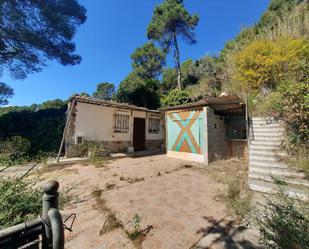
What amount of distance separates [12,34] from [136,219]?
39.3 ft

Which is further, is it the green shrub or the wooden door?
the wooden door

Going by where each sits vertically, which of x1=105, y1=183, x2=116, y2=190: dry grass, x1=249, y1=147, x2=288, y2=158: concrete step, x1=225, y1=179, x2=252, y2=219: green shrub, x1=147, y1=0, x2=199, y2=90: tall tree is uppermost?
x1=147, y1=0, x2=199, y2=90: tall tree

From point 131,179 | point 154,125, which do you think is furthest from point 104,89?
point 131,179

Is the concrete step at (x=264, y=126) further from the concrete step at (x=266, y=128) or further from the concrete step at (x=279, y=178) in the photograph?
the concrete step at (x=279, y=178)

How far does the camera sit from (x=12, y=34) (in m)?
8.90

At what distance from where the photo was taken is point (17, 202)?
2105 mm

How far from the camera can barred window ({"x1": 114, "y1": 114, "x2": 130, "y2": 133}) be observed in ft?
32.2

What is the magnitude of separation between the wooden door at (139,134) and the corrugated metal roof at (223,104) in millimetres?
2837

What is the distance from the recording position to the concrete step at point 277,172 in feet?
12.3

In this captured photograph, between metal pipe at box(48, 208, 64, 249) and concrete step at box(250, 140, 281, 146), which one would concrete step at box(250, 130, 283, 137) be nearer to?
concrete step at box(250, 140, 281, 146)

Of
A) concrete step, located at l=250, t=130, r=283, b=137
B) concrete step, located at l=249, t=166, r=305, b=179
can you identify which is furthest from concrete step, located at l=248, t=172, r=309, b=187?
concrete step, located at l=250, t=130, r=283, b=137

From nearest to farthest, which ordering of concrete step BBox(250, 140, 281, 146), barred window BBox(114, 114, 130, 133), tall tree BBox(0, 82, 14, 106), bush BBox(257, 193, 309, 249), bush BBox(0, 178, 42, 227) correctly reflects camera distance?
bush BBox(257, 193, 309, 249) → bush BBox(0, 178, 42, 227) → concrete step BBox(250, 140, 281, 146) → barred window BBox(114, 114, 130, 133) → tall tree BBox(0, 82, 14, 106)

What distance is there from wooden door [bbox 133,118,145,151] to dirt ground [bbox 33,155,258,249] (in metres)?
5.42

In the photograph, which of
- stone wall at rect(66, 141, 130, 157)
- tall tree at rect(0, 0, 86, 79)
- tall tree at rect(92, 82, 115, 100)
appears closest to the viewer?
stone wall at rect(66, 141, 130, 157)
